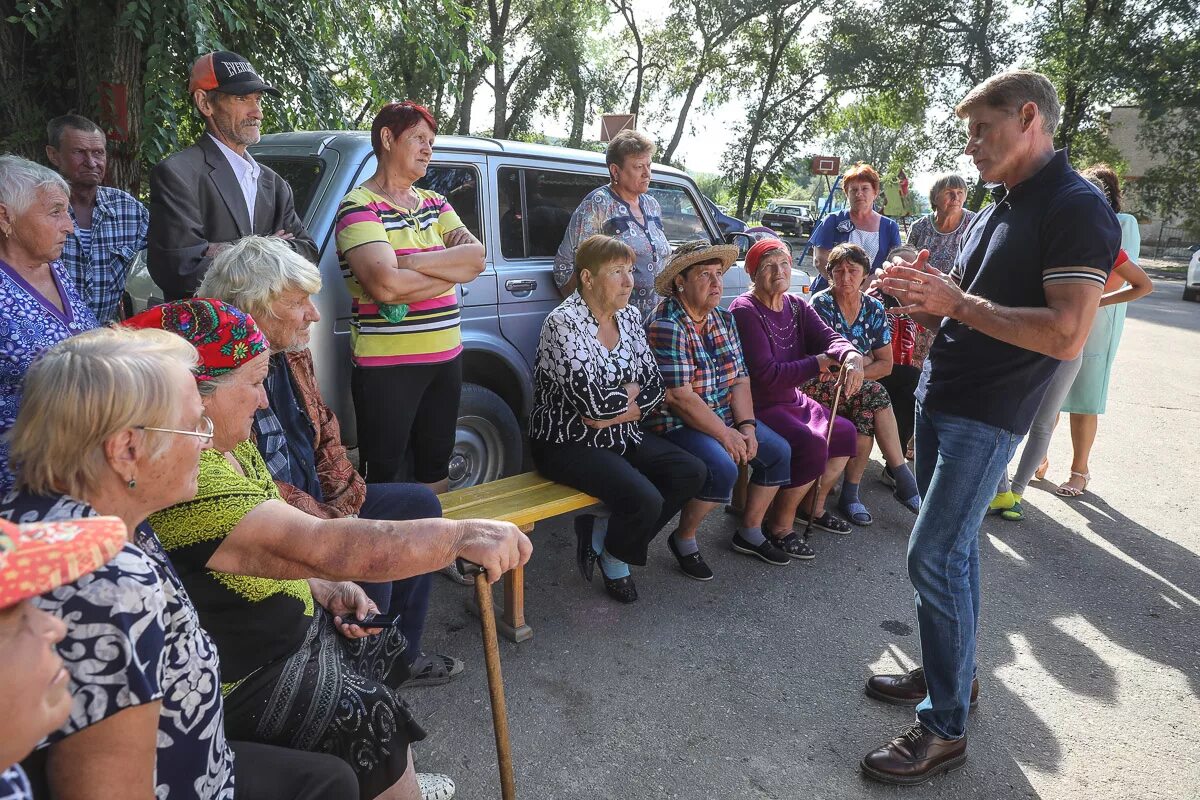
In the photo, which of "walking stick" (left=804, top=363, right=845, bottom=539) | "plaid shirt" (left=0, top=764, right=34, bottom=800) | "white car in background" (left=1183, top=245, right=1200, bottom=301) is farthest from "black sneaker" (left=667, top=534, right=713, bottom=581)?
"white car in background" (left=1183, top=245, right=1200, bottom=301)

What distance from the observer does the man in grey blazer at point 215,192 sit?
9.37 feet

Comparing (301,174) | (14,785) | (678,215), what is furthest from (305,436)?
(678,215)

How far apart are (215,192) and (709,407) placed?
240 centimetres

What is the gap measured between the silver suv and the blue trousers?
88 centimetres

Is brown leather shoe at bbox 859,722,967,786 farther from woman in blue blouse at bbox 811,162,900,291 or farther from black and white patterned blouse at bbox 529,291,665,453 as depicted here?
woman in blue blouse at bbox 811,162,900,291

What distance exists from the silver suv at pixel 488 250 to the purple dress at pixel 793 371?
1.11 m

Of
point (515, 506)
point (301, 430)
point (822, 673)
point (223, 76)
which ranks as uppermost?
point (223, 76)

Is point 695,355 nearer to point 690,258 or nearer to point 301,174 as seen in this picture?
point 690,258

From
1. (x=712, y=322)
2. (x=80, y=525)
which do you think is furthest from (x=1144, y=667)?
(x=80, y=525)

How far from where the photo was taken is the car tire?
13.2 feet

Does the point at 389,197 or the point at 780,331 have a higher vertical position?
the point at 389,197

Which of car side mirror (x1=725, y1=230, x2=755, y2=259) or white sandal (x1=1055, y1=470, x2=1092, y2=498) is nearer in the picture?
white sandal (x1=1055, y1=470, x2=1092, y2=498)

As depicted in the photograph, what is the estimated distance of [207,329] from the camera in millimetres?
1805

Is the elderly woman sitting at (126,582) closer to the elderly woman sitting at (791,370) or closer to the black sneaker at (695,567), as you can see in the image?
the black sneaker at (695,567)
